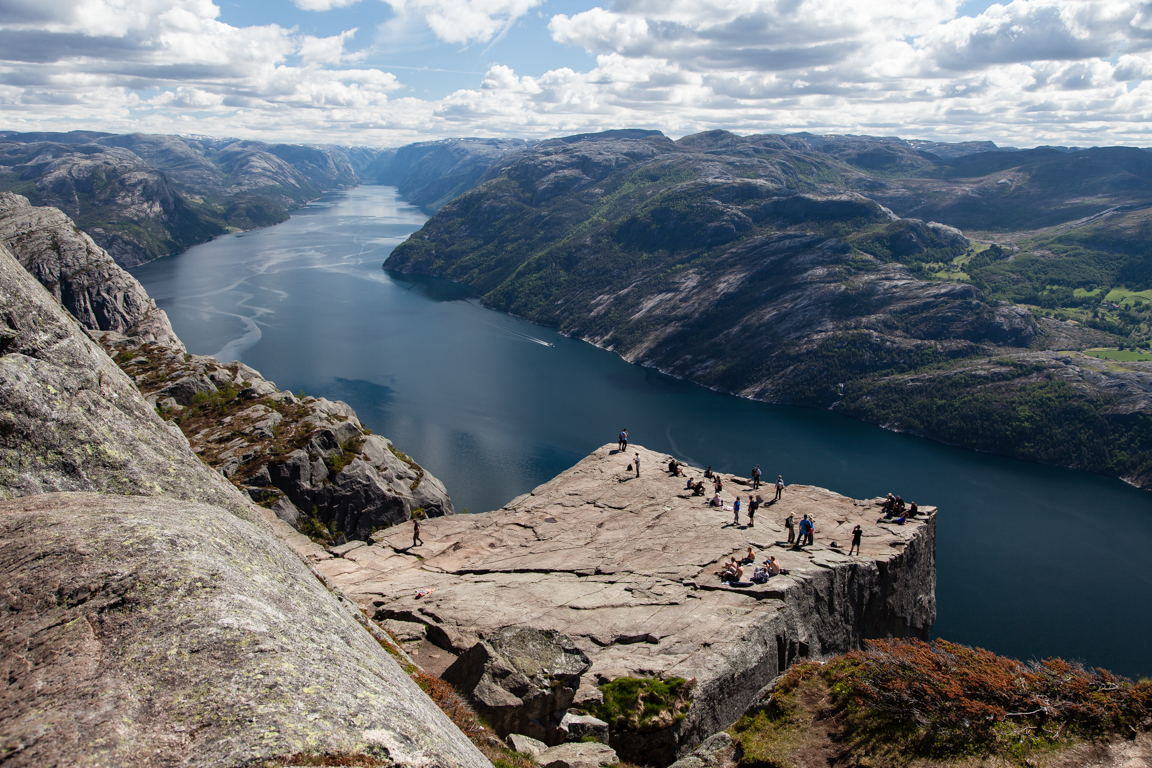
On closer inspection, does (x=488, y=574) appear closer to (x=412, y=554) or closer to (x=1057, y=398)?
(x=412, y=554)

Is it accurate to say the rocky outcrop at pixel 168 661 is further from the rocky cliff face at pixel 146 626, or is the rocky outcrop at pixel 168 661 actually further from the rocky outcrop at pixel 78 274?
the rocky outcrop at pixel 78 274

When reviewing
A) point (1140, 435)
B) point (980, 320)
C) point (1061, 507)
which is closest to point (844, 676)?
point (1061, 507)

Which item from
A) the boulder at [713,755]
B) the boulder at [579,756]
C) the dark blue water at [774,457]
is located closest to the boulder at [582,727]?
the boulder at [579,756]

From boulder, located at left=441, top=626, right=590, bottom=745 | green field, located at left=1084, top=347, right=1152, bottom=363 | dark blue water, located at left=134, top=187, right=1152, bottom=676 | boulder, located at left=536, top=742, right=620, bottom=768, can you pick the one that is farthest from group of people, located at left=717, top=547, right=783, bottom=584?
green field, located at left=1084, top=347, right=1152, bottom=363

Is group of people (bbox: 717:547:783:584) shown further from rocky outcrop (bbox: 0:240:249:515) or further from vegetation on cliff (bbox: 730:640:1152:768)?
rocky outcrop (bbox: 0:240:249:515)

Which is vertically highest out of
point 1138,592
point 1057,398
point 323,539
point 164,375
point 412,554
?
point 164,375

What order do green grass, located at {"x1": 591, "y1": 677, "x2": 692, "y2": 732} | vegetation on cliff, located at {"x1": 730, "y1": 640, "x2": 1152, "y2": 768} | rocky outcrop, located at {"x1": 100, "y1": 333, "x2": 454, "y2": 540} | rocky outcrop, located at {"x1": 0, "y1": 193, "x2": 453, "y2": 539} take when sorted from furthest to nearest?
rocky outcrop, located at {"x1": 0, "y1": 193, "x2": 453, "y2": 539} < rocky outcrop, located at {"x1": 100, "y1": 333, "x2": 454, "y2": 540} < green grass, located at {"x1": 591, "y1": 677, "x2": 692, "y2": 732} < vegetation on cliff, located at {"x1": 730, "y1": 640, "x2": 1152, "y2": 768}
